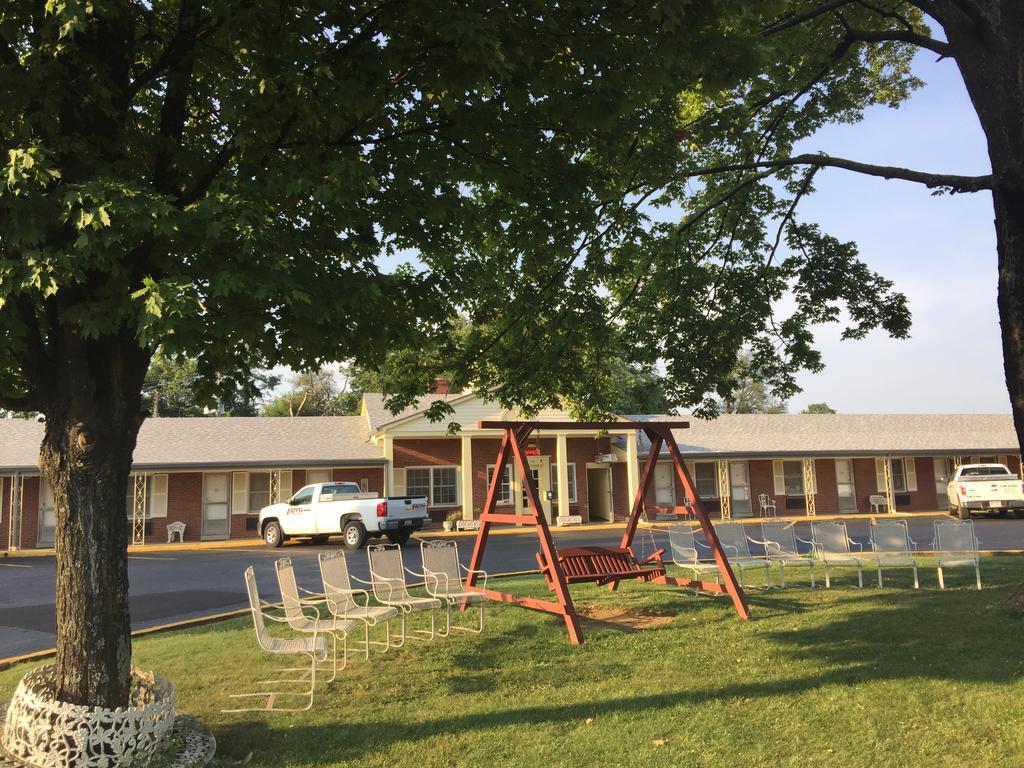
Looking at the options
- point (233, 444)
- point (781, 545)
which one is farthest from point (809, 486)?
point (233, 444)

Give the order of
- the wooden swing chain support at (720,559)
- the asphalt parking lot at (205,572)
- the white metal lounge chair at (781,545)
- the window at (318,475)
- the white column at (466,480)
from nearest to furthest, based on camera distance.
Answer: the wooden swing chain support at (720,559) < the asphalt parking lot at (205,572) < the white metal lounge chair at (781,545) < the white column at (466,480) < the window at (318,475)

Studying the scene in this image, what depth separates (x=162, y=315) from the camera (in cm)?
410

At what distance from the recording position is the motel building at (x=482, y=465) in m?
26.5

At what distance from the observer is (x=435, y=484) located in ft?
95.1

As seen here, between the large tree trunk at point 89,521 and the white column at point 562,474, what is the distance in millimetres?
23440

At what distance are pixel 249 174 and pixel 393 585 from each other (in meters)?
5.53

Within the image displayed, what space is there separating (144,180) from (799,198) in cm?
1064

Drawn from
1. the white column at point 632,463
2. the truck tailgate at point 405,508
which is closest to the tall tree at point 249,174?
the truck tailgate at point 405,508

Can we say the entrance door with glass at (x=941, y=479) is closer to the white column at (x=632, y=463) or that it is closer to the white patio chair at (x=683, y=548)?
the white column at (x=632, y=463)

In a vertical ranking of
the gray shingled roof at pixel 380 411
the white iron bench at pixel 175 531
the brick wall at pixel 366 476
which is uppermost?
the gray shingled roof at pixel 380 411

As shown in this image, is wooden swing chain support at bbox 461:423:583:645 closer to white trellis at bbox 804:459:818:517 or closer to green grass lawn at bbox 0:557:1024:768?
green grass lawn at bbox 0:557:1024:768

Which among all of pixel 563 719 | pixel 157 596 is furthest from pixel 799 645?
pixel 157 596

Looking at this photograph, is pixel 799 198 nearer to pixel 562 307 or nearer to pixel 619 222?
pixel 619 222

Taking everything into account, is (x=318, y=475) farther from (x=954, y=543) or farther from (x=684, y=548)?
(x=954, y=543)
